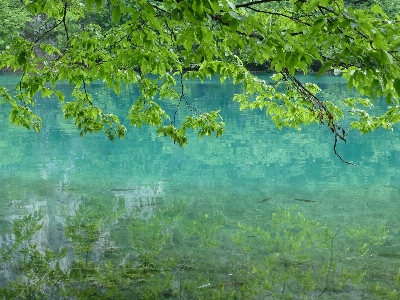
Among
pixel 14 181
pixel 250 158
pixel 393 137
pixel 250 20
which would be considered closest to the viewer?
pixel 250 20

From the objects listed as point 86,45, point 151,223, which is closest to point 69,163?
point 151,223

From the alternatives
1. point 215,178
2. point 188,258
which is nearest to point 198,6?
point 188,258

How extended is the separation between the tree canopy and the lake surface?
1941 millimetres

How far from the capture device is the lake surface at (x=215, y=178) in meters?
9.29

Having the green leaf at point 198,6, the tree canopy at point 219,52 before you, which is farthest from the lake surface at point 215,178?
the green leaf at point 198,6

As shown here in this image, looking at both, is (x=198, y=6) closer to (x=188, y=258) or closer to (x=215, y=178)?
(x=188, y=258)

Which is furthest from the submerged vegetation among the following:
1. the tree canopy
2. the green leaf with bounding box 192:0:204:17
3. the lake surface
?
the green leaf with bounding box 192:0:204:17

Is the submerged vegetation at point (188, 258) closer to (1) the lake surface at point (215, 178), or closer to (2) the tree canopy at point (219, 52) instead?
(1) the lake surface at point (215, 178)

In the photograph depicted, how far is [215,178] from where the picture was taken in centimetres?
1310

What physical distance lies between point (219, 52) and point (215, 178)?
689 centimetres

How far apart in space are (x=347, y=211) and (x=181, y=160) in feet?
21.3

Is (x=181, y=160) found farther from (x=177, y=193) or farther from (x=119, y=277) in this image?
(x=119, y=277)

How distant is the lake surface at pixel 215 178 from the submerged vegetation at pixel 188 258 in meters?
0.12

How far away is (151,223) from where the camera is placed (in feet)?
28.9
